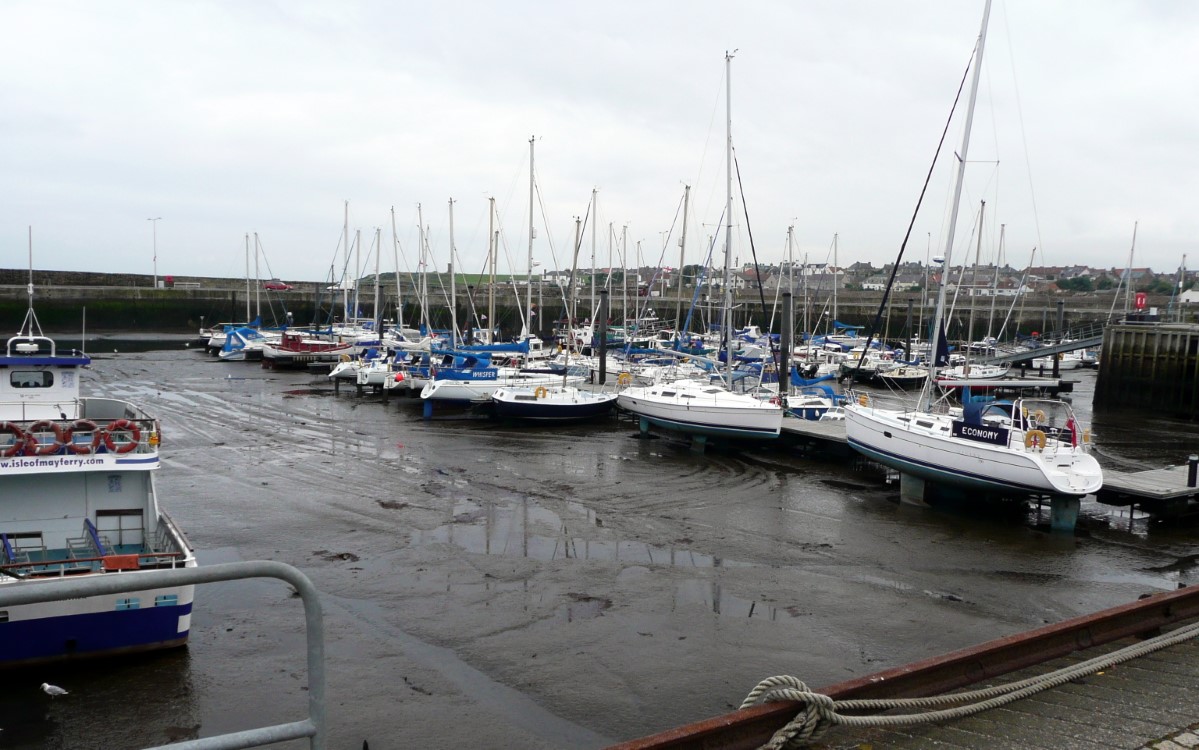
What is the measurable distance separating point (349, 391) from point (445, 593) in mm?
28749

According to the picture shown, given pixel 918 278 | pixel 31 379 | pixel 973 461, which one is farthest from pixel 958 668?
pixel 918 278

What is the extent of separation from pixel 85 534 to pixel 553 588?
6.49 m

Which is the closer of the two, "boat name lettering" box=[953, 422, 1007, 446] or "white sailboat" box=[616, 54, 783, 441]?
"boat name lettering" box=[953, 422, 1007, 446]

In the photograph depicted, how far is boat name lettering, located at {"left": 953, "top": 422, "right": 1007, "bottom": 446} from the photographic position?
17.4m

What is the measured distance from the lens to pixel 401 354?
4081cm

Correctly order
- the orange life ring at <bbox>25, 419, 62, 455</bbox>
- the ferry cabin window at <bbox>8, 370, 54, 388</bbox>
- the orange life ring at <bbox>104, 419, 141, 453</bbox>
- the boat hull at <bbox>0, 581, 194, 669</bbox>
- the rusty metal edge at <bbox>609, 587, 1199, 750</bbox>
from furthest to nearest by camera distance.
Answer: the ferry cabin window at <bbox>8, 370, 54, 388</bbox>, the orange life ring at <bbox>104, 419, 141, 453</bbox>, the orange life ring at <bbox>25, 419, 62, 455</bbox>, the boat hull at <bbox>0, 581, 194, 669</bbox>, the rusty metal edge at <bbox>609, 587, 1199, 750</bbox>

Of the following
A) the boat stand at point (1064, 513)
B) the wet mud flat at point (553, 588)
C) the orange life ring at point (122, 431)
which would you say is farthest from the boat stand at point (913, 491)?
the orange life ring at point (122, 431)

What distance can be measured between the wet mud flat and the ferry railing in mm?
6082

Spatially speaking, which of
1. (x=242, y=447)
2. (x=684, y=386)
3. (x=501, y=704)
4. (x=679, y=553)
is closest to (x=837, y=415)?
(x=684, y=386)

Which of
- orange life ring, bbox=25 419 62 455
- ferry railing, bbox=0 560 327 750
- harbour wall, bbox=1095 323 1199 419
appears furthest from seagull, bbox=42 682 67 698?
harbour wall, bbox=1095 323 1199 419

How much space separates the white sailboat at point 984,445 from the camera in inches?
663

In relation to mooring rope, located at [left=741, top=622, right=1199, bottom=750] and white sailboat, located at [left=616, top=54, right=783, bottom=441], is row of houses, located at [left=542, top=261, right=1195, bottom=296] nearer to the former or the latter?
white sailboat, located at [left=616, top=54, right=783, bottom=441]

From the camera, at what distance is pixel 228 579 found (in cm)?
289

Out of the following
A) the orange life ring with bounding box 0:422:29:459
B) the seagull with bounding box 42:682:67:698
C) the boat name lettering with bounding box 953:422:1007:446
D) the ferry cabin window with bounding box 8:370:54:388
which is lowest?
the seagull with bounding box 42:682:67:698
